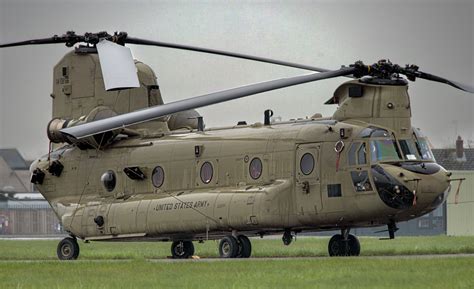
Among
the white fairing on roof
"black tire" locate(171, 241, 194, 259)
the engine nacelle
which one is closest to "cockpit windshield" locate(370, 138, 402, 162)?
the white fairing on roof

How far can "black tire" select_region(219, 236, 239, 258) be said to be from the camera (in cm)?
3381

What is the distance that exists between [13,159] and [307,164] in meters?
107

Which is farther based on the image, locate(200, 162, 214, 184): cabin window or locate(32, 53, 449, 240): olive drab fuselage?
locate(200, 162, 214, 184): cabin window

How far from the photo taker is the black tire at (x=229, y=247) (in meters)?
33.8

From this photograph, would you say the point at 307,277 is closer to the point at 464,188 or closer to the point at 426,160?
the point at 426,160

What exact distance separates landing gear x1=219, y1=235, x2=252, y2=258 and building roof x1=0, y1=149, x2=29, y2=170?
99571 mm

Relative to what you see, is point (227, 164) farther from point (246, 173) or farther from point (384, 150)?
point (384, 150)

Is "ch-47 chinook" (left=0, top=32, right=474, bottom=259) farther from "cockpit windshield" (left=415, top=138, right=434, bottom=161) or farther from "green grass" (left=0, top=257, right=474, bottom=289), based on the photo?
"green grass" (left=0, top=257, right=474, bottom=289)

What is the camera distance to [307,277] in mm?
23266

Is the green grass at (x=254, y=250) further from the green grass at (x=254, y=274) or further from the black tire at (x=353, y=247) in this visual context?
the green grass at (x=254, y=274)

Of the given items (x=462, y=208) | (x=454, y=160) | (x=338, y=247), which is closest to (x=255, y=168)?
(x=338, y=247)

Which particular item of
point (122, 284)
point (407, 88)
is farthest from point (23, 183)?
point (122, 284)

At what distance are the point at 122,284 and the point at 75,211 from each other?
17.3 metres

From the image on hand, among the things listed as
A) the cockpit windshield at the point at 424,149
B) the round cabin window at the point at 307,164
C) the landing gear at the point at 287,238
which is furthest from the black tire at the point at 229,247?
the cockpit windshield at the point at 424,149
